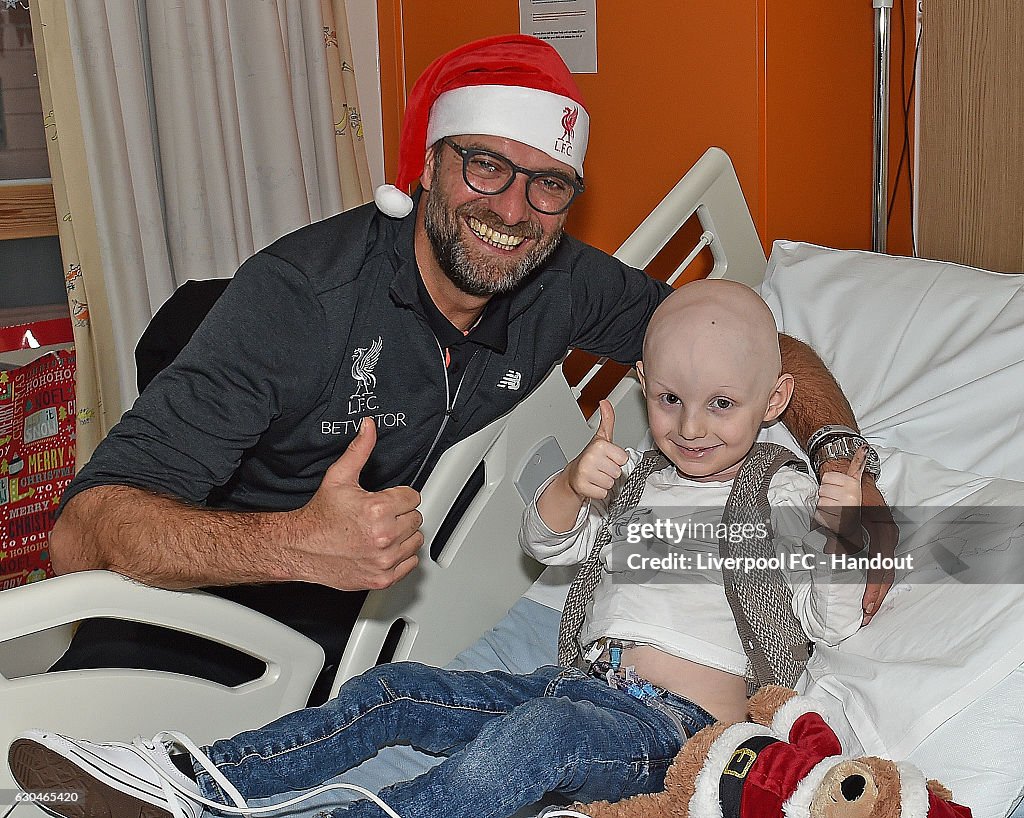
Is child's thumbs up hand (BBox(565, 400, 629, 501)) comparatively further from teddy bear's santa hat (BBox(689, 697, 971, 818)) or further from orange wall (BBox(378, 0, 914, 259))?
orange wall (BBox(378, 0, 914, 259))

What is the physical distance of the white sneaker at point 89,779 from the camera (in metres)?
1.17

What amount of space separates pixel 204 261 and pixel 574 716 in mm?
1592

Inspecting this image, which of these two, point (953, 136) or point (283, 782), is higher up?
point (953, 136)

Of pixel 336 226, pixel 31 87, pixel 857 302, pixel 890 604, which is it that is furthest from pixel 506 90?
pixel 31 87

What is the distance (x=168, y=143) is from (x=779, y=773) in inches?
76.9

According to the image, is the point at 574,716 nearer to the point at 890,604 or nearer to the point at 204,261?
the point at 890,604

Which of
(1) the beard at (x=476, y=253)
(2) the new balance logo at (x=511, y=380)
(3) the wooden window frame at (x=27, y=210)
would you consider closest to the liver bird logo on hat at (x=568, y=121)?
(1) the beard at (x=476, y=253)

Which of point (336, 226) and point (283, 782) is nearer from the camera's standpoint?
point (283, 782)

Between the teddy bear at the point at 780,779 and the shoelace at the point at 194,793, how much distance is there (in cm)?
27

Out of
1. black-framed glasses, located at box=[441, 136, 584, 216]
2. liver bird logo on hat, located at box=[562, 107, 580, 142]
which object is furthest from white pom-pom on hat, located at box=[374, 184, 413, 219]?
liver bird logo on hat, located at box=[562, 107, 580, 142]

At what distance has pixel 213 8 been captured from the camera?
96.7 inches

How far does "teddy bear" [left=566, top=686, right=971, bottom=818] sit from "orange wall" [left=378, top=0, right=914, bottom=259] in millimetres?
1264

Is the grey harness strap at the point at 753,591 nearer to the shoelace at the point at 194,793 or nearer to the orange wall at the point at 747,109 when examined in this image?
the shoelace at the point at 194,793

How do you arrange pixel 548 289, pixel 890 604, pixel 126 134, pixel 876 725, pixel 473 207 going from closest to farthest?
pixel 876 725, pixel 890 604, pixel 473 207, pixel 548 289, pixel 126 134
